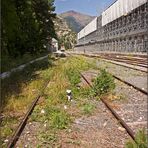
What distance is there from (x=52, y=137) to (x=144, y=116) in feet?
10.3

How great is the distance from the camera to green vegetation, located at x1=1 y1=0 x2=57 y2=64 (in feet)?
88.1

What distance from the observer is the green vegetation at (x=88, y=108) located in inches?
412

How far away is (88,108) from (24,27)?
3000cm

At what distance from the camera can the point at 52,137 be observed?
25.3ft

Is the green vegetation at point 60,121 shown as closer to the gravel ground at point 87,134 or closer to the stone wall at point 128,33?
the gravel ground at point 87,134

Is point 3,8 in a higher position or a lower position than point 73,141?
higher

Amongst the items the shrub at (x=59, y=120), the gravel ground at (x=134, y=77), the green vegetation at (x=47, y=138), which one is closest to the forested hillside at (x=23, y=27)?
the gravel ground at (x=134, y=77)

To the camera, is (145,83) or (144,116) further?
→ (145,83)

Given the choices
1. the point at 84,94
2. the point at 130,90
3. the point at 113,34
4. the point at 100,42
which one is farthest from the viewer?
the point at 100,42

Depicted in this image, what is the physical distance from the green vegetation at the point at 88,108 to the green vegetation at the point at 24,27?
46.7 ft

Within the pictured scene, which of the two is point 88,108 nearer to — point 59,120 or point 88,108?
point 88,108

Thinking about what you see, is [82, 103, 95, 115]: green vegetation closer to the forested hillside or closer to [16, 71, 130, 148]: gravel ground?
[16, 71, 130, 148]: gravel ground

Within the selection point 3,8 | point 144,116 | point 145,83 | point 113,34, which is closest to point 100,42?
point 113,34

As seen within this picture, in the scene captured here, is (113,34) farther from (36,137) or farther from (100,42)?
(36,137)
